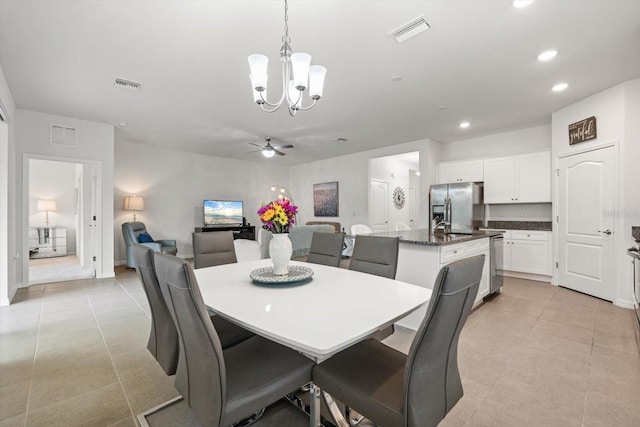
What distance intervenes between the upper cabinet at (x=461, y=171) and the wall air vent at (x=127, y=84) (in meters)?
5.41

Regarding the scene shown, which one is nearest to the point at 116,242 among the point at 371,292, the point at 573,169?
the point at 371,292

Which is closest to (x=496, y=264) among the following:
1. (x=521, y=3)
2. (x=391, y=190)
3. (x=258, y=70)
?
(x=521, y=3)

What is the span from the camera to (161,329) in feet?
5.39

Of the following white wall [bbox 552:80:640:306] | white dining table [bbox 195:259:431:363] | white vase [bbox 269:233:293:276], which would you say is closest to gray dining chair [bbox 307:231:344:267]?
white dining table [bbox 195:259:431:363]

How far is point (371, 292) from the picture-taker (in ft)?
5.13

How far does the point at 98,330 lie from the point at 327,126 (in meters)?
4.19

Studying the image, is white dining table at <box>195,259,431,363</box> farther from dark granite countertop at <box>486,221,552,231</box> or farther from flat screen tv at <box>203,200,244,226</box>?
flat screen tv at <box>203,200,244,226</box>

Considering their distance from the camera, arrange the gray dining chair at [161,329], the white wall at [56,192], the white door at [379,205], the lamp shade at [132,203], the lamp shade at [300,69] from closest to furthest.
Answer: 1. the gray dining chair at [161,329]
2. the lamp shade at [300,69]
3. the lamp shade at [132,203]
4. the white door at [379,205]
5. the white wall at [56,192]

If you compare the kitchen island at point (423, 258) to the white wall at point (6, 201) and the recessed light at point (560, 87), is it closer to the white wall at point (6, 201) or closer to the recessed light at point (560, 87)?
the recessed light at point (560, 87)

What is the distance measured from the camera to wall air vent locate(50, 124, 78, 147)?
4480 millimetres

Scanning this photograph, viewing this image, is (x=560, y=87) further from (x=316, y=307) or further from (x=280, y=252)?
(x=316, y=307)

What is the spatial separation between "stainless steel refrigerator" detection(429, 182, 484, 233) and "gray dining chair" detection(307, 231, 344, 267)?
109 inches

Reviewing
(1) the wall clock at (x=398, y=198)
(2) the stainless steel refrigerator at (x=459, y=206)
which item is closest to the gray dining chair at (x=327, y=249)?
(2) the stainless steel refrigerator at (x=459, y=206)

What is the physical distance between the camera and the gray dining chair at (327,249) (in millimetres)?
2534
